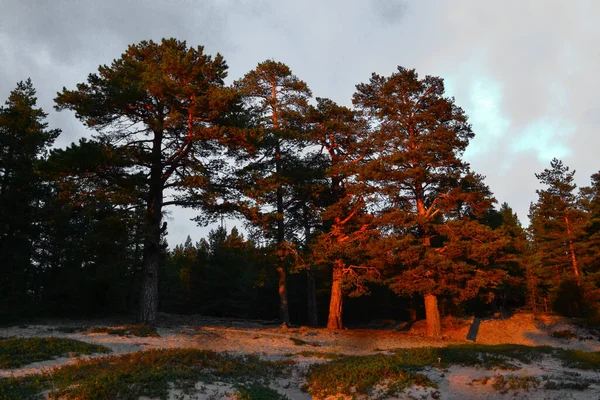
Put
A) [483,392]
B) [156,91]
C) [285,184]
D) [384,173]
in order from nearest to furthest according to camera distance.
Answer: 1. [483,392]
2. [156,91]
3. [384,173]
4. [285,184]

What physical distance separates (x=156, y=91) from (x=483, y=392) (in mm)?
15644

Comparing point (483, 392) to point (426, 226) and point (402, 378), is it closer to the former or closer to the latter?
point (402, 378)

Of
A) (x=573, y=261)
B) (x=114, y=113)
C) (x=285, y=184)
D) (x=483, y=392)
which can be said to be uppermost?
(x=114, y=113)

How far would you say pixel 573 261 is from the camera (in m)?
34.9

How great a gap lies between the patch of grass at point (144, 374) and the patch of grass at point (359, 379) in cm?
129

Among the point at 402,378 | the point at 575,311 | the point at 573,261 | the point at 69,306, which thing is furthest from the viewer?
the point at 575,311

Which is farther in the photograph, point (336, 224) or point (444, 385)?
point (336, 224)

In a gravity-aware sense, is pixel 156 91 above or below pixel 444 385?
above

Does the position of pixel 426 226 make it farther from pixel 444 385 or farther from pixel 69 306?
pixel 69 306

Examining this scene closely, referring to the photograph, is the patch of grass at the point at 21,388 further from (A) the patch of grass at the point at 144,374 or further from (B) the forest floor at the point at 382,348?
(B) the forest floor at the point at 382,348

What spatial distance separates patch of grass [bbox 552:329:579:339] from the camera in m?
26.5

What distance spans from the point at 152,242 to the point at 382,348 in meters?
11.3

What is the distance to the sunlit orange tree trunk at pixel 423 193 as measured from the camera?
22.3m

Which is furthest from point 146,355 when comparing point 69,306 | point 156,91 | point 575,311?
point 575,311
